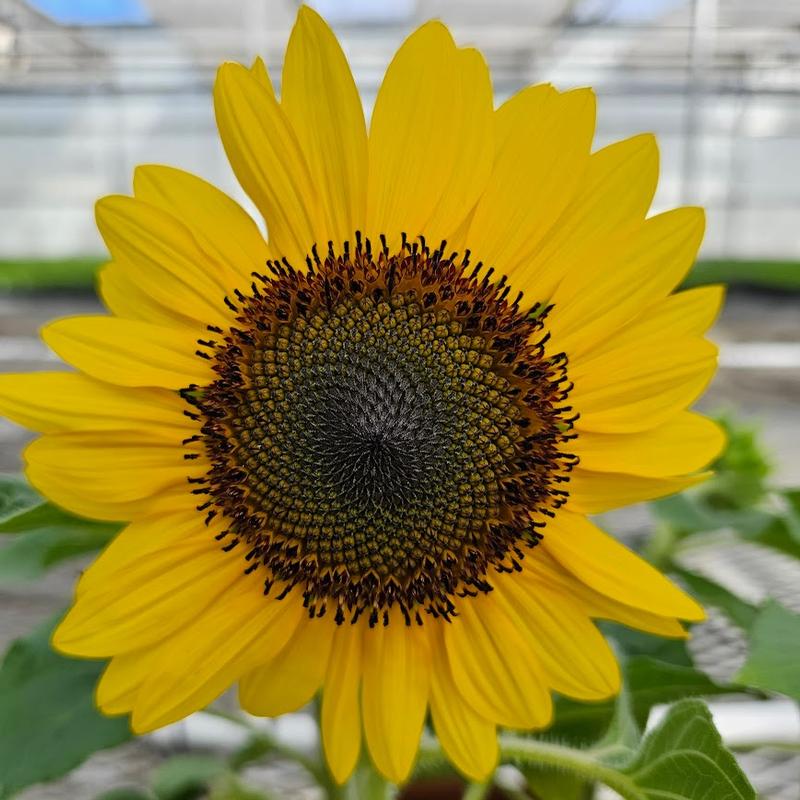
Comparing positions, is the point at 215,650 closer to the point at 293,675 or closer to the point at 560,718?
the point at 293,675

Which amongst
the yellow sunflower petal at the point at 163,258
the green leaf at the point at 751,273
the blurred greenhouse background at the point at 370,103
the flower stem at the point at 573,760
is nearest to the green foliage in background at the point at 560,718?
the flower stem at the point at 573,760

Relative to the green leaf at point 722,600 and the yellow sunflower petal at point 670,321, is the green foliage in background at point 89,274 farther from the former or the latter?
the yellow sunflower petal at point 670,321

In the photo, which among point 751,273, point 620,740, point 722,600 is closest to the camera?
point 620,740

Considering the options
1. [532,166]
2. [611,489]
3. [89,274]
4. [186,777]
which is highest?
[89,274]

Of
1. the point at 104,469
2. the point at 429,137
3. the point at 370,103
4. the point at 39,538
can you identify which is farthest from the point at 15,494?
the point at 370,103

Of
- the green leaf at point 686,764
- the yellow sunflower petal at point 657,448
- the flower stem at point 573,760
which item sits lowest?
the flower stem at point 573,760
